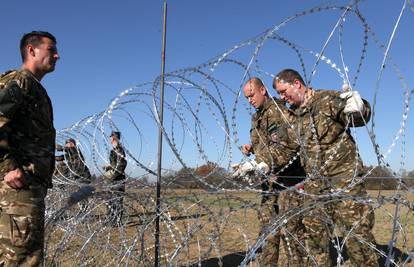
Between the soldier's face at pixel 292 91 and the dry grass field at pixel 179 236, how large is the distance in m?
0.88

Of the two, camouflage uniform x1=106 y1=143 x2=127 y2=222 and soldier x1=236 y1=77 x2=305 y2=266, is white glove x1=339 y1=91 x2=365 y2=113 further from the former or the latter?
camouflage uniform x1=106 y1=143 x2=127 y2=222

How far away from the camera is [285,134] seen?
4.64m

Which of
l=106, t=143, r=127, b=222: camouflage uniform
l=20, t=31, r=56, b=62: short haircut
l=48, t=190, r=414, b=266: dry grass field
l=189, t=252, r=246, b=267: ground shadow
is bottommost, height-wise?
l=189, t=252, r=246, b=267: ground shadow

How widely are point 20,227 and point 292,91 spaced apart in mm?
2454

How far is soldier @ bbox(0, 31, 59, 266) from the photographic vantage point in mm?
2846

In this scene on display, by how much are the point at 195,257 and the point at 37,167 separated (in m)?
3.49

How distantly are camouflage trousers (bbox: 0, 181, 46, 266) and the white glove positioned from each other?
2.22 metres

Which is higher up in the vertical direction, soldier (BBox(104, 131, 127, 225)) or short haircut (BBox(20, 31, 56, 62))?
short haircut (BBox(20, 31, 56, 62))

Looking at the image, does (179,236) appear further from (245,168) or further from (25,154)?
(25,154)

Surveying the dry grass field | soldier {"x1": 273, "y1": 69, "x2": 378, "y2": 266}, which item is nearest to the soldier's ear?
the dry grass field

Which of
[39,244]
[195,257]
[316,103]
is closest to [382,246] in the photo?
[195,257]

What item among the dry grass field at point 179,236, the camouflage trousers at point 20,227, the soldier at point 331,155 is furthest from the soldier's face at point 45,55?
the soldier at point 331,155

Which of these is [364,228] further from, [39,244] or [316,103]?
[39,244]

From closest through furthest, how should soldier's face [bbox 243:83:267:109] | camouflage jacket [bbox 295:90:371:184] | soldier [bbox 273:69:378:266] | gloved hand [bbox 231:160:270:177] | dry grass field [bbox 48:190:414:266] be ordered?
dry grass field [bbox 48:190:414:266], soldier [bbox 273:69:378:266], camouflage jacket [bbox 295:90:371:184], gloved hand [bbox 231:160:270:177], soldier's face [bbox 243:83:267:109]
